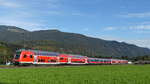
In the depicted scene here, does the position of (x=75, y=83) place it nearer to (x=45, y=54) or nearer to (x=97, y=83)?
(x=97, y=83)

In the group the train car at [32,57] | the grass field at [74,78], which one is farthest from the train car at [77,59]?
the grass field at [74,78]

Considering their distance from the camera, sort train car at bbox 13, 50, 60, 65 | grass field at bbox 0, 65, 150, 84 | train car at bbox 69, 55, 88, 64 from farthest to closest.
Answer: train car at bbox 69, 55, 88, 64, train car at bbox 13, 50, 60, 65, grass field at bbox 0, 65, 150, 84

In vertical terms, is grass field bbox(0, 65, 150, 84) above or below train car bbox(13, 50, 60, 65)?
below

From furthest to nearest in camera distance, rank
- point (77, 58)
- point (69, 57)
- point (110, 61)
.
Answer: point (110, 61)
point (77, 58)
point (69, 57)

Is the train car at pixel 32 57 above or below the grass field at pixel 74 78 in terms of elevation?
above

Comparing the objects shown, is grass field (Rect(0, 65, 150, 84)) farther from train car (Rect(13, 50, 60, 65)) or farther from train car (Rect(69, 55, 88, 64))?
train car (Rect(69, 55, 88, 64))

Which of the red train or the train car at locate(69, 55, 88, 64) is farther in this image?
the train car at locate(69, 55, 88, 64)

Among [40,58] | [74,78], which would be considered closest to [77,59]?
[40,58]

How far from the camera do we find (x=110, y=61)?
121000mm

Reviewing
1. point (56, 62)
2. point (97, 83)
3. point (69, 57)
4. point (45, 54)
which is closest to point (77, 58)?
point (69, 57)

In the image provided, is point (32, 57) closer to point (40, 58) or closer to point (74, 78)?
point (40, 58)

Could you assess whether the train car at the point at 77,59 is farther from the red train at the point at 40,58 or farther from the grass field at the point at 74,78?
the grass field at the point at 74,78

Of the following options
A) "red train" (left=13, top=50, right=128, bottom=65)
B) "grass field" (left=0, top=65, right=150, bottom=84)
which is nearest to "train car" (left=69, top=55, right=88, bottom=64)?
"red train" (left=13, top=50, right=128, bottom=65)

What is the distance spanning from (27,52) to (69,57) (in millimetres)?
22975
